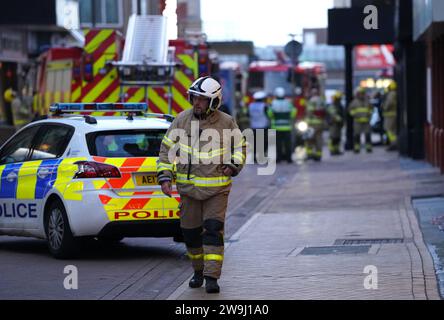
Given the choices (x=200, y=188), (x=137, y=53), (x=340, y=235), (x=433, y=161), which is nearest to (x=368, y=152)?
(x=433, y=161)

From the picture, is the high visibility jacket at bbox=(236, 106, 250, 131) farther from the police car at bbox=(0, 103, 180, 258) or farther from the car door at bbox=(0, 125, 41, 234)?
the police car at bbox=(0, 103, 180, 258)

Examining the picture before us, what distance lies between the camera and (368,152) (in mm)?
34938

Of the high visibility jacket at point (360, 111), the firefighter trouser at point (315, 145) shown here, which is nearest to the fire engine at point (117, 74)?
the firefighter trouser at point (315, 145)

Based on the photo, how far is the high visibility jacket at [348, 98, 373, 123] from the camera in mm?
33312

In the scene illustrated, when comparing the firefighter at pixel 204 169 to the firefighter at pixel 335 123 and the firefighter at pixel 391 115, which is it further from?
the firefighter at pixel 391 115

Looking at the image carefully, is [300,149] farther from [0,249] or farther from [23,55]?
[0,249]

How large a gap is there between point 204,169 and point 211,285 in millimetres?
944

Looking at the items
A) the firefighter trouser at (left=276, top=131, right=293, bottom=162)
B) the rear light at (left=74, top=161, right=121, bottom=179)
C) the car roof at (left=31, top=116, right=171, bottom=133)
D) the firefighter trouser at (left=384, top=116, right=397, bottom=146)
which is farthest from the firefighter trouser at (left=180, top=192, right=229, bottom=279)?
the firefighter trouser at (left=384, top=116, right=397, bottom=146)

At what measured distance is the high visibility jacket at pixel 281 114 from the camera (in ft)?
99.3

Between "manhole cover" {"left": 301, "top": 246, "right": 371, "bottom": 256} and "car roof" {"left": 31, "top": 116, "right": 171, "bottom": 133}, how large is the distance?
1946 mm

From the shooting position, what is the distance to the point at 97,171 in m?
12.7

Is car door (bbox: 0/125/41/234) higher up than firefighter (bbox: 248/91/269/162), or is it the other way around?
car door (bbox: 0/125/41/234)

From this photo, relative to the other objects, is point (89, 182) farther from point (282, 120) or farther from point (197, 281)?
point (282, 120)

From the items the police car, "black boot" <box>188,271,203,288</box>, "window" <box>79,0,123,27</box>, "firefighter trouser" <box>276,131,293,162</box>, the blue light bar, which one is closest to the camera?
"black boot" <box>188,271,203,288</box>
